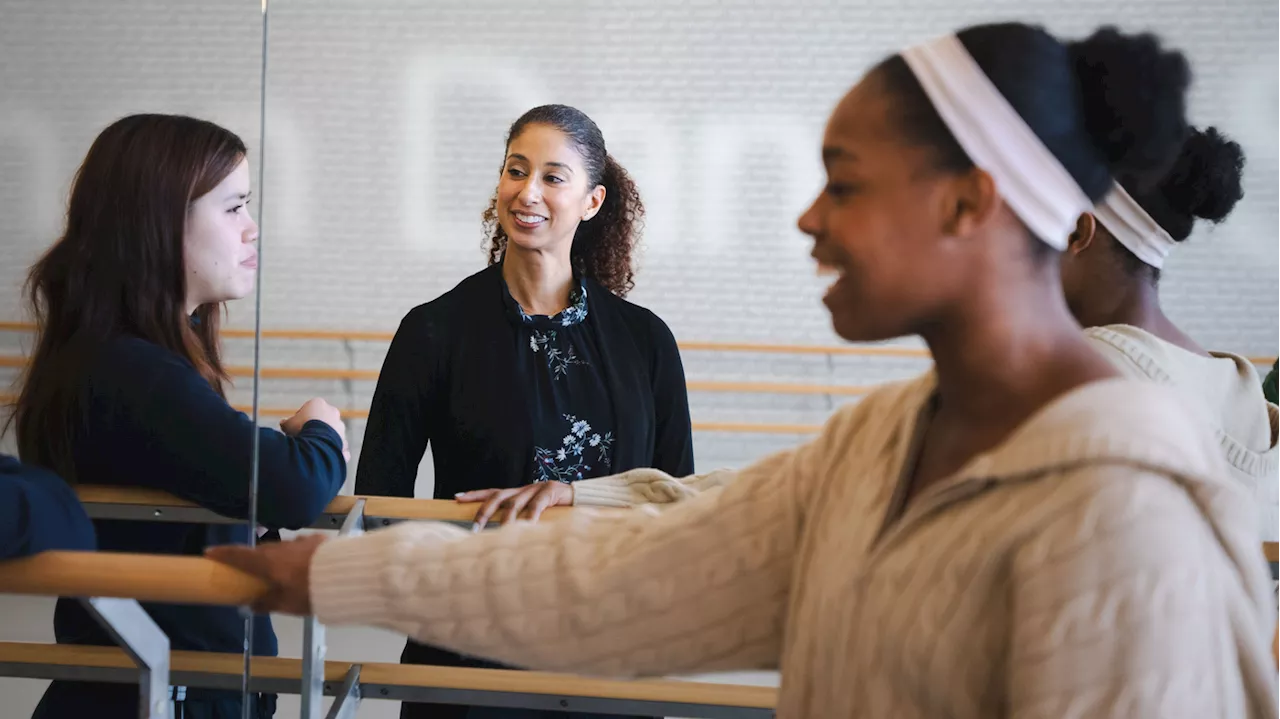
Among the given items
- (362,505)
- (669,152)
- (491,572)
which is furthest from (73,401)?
(669,152)

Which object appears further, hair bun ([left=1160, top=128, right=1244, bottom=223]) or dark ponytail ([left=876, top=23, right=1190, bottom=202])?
hair bun ([left=1160, top=128, right=1244, bottom=223])

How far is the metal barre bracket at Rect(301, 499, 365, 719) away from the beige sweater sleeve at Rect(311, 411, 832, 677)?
49 cm

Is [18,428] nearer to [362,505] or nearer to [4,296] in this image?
[4,296]

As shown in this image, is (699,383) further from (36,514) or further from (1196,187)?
(36,514)

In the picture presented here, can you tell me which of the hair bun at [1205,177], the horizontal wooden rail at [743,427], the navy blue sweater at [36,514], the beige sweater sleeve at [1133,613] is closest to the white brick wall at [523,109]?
the horizontal wooden rail at [743,427]

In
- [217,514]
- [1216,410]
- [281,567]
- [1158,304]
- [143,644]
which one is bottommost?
[143,644]

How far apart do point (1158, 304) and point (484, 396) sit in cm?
79

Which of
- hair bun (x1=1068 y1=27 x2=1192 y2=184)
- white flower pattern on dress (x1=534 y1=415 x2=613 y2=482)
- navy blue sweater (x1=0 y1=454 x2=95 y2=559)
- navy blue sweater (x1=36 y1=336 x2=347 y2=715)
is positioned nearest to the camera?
hair bun (x1=1068 y1=27 x2=1192 y2=184)

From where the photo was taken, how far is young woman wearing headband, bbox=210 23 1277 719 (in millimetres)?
514

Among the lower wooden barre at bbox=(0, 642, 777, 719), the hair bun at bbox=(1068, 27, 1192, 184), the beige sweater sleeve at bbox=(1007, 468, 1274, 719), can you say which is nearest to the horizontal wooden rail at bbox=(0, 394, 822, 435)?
the lower wooden barre at bbox=(0, 642, 777, 719)

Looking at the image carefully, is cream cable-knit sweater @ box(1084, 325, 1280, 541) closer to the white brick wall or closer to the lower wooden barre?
the white brick wall

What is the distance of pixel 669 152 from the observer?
1.45m

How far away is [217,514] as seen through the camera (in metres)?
1.25

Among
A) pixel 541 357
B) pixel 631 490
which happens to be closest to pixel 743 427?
pixel 631 490
